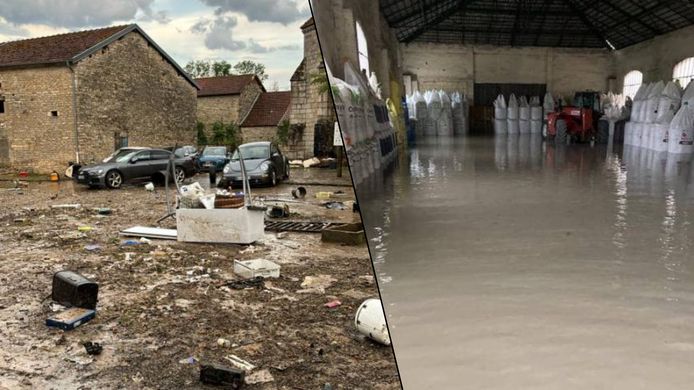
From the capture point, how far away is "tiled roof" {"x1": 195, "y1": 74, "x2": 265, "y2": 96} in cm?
2673

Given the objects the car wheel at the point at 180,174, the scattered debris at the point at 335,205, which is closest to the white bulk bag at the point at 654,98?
the scattered debris at the point at 335,205

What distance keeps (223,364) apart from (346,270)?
2.41 metres

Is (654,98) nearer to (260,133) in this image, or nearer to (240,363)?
(240,363)

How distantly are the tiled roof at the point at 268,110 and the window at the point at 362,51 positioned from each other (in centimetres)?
2364

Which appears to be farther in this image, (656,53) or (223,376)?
(223,376)

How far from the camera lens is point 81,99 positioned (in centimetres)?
2202

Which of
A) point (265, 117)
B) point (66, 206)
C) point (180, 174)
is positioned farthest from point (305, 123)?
point (66, 206)

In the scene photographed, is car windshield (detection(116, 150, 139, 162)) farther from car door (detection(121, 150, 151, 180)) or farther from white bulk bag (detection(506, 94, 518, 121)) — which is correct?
white bulk bag (detection(506, 94, 518, 121))

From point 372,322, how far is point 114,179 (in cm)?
1339

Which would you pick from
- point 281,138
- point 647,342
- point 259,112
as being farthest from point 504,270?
point 259,112

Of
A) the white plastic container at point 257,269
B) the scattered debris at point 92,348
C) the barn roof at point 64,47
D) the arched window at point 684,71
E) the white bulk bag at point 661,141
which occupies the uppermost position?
the barn roof at point 64,47

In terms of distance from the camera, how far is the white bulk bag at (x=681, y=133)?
7.82 ft

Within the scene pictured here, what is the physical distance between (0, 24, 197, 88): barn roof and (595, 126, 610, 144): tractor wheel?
2332cm

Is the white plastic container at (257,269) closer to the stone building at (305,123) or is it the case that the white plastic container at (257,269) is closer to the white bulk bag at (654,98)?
the white bulk bag at (654,98)
